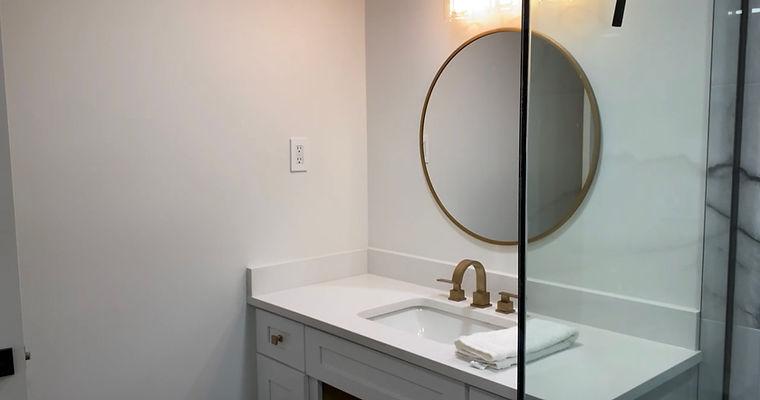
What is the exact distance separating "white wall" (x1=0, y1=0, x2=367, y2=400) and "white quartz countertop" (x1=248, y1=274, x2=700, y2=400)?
0.23 metres

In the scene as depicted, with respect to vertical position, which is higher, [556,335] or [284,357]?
[556,335]

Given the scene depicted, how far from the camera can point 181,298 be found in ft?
6.63

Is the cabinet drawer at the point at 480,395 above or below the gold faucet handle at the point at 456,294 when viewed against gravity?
below

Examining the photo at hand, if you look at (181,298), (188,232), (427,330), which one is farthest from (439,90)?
(181,298)

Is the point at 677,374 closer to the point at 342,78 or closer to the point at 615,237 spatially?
the point at 615,237

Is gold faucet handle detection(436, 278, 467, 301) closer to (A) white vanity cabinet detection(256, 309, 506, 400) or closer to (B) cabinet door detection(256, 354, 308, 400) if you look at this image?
(A) white vanity cabinet detection(256, 309, 506, 400)

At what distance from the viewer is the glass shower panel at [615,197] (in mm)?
1074

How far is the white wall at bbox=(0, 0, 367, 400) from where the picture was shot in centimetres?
174

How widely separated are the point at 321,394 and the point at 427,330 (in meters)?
0.39

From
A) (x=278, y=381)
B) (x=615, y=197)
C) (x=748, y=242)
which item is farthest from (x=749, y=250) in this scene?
(x=278, y=381)

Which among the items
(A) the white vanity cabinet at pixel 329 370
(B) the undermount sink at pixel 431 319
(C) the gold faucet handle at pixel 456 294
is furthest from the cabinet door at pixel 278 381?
(C) the gold faucet handle at pixel 456 294

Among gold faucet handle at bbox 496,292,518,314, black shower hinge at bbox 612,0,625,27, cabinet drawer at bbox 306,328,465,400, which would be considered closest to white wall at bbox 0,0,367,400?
cabinet drawer at bbox 306,328,465,400

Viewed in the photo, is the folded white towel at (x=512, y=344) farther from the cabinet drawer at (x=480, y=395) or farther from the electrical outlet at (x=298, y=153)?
the electrical outlet at (x=298, y=153)

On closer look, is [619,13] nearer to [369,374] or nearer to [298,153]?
[369,374]
